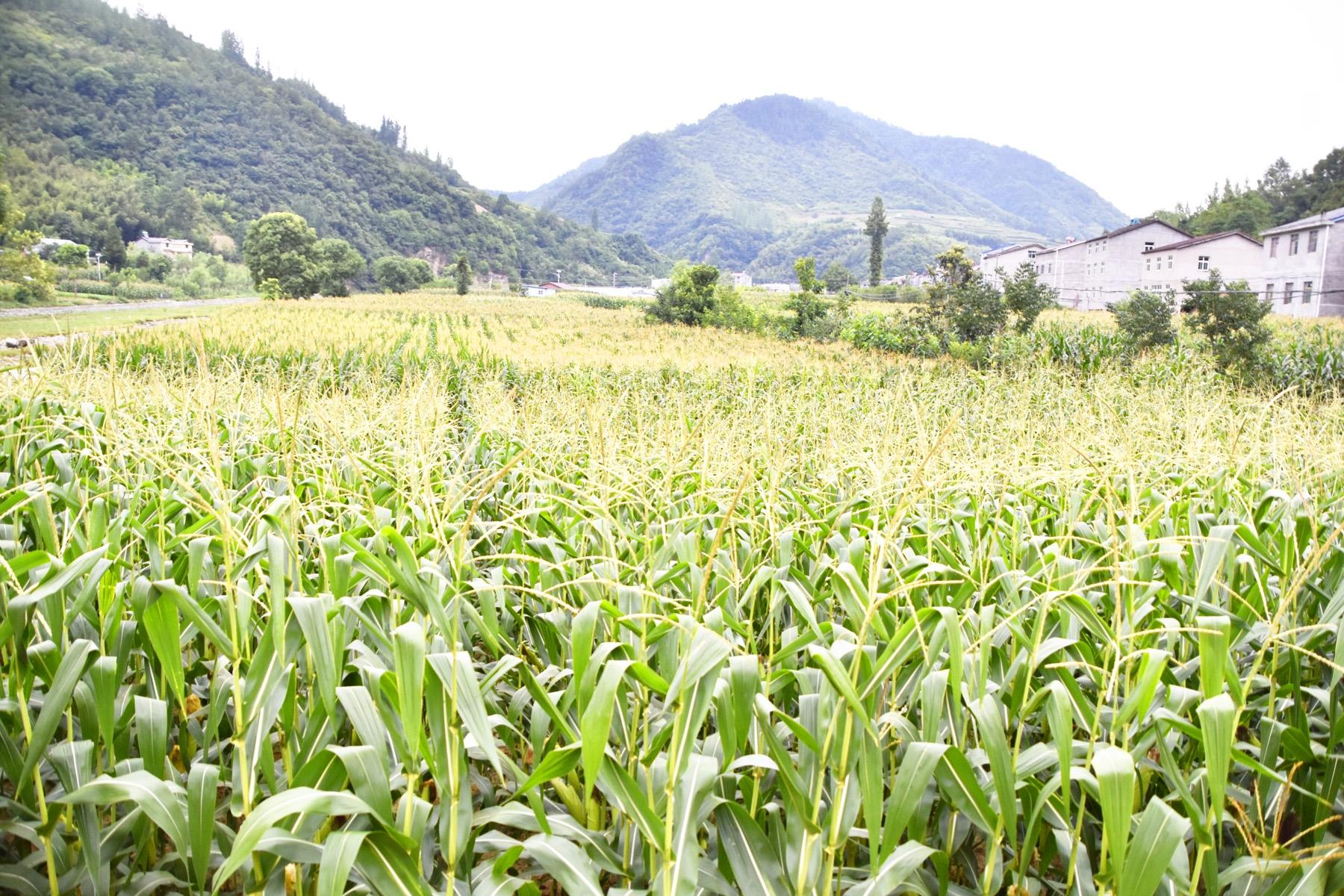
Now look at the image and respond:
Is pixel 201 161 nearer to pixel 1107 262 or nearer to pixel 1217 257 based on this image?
pixel 1107 262

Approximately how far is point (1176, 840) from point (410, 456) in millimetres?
2444

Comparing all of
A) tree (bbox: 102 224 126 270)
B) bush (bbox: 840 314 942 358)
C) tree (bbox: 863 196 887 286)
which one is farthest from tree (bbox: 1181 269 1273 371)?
tree (bbox: 102 224 126 270)

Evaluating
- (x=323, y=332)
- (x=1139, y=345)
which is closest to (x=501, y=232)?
(x=323, y=332)

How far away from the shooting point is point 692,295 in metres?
32.9

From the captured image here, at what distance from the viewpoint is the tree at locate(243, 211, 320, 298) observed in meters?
54.4

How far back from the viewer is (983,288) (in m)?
18.7

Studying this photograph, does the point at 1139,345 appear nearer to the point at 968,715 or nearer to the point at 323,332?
the point at 968,715

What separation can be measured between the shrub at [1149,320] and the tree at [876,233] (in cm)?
4384

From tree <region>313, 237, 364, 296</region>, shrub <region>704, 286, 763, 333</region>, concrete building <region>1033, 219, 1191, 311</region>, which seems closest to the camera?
shrub <region>704, 286, 763, 333</region>

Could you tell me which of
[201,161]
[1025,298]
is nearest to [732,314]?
[1025,298]

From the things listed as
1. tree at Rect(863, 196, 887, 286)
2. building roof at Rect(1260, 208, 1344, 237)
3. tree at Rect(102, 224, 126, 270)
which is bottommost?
tree at Rect(102, 224, 126, 270)

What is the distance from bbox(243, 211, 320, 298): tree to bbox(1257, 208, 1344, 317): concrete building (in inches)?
2309

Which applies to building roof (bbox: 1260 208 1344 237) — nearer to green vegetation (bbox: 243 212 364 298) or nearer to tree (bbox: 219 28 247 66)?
green vegetation (bbox: 243 212 364 298)

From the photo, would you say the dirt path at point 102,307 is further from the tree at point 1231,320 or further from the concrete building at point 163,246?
the tree at point 1231,320
